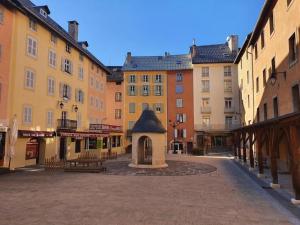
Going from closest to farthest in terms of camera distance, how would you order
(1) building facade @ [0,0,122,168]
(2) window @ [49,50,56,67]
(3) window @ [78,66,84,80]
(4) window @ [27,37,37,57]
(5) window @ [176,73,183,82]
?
1. (1) building facade @ [0,0,122,168]
2. (4) window @ [27,37,37,57]
3. (2) window @ [49,50,56,67]
4. (3) window @ [78,66,84,80]
5. (5) window @ [176,73,183,82]

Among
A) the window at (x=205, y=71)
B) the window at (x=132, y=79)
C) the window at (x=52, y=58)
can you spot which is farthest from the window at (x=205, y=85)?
the window at (x=52, y=58)

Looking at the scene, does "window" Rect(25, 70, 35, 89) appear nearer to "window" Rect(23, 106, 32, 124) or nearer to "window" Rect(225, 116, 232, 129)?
"window" Rect(23, 106, 32, 124)

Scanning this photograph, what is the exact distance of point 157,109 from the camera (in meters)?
40.7

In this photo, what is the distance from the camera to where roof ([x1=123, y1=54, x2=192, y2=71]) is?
41656mm

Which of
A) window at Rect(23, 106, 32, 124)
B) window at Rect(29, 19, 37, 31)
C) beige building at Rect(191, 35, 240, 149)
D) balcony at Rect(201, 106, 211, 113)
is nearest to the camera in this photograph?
window at Rect(23, 106, 32, 124)

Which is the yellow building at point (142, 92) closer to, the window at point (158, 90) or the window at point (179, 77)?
the window at point (158, 90)

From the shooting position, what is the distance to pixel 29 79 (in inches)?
790

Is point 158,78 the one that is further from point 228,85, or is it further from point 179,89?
point 228,85

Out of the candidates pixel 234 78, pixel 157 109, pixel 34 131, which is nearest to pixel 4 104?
pixel 34 131

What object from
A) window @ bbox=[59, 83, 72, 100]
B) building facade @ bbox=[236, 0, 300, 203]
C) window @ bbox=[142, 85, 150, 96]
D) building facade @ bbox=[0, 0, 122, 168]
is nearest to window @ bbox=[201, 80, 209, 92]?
window @ bbox=[142, 85, 150, 96]

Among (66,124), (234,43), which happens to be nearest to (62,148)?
(66,124)

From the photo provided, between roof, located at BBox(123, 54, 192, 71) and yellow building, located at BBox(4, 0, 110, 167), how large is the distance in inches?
547

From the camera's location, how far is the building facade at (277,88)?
10.2 meters

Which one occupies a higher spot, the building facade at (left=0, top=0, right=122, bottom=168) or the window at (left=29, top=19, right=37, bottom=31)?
the window at (left=29, top=19, right=37, bottom=31)
